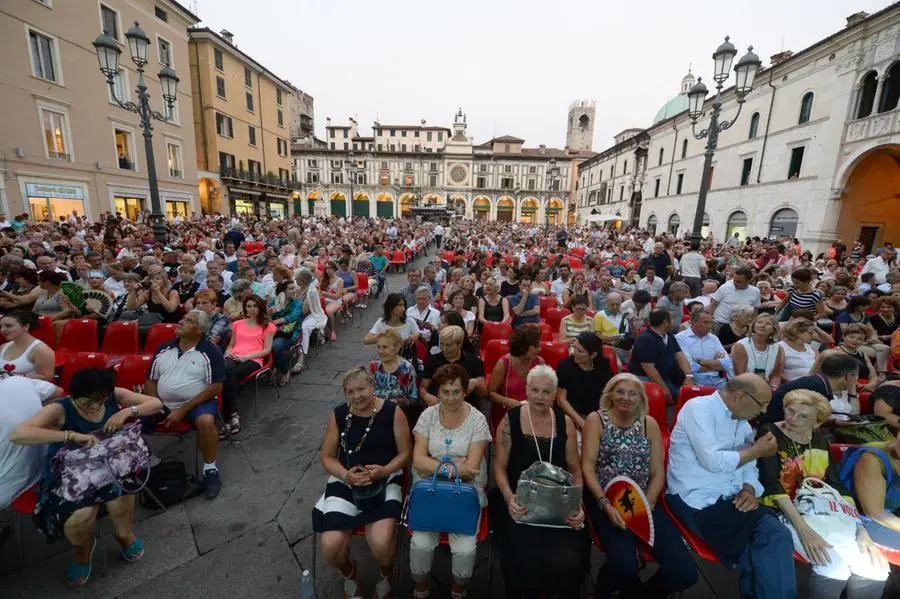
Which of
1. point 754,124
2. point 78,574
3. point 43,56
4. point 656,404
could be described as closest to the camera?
point 78,574

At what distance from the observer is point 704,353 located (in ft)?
13.3

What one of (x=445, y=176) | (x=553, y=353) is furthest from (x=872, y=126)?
(x=445, y=176)

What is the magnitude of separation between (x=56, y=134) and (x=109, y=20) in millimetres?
6680

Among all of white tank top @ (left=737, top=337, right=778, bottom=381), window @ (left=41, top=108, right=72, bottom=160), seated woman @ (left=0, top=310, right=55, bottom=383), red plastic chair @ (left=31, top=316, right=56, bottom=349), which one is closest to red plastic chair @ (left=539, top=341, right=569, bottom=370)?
white tank top @ (left=737, top=337, right=778, bottom=381)

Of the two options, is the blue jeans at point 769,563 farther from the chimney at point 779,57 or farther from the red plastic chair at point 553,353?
the chimney at point 779,57

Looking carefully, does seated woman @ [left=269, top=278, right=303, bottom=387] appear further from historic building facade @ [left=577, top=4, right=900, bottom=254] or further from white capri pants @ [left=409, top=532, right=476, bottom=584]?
historic building facade @ [left=577, top=4, right=900, bottom=254]

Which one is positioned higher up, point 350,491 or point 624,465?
point 624,465

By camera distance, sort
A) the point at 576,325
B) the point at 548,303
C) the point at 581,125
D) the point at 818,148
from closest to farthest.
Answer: the point at 576,325 → the point at 548,303 → the point at 818,148 → the point at 581,125

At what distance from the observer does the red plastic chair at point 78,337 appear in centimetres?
453

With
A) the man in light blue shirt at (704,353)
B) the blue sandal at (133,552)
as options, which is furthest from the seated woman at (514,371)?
the blue sandal at (133,552)

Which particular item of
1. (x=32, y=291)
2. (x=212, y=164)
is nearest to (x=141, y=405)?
(x=32, y=291)

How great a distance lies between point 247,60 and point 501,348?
113 feet

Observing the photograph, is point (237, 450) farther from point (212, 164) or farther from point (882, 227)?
point (212, 164)

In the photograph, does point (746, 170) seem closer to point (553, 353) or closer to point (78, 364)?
point (553, 353)
